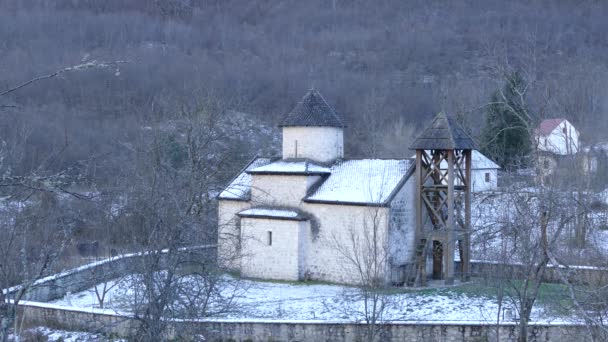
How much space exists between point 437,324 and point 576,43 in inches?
2800

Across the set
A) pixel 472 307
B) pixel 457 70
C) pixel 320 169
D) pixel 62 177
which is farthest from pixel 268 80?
pixel 62 177

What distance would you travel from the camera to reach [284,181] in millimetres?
25984

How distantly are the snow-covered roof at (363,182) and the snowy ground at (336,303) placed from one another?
9.19 feet

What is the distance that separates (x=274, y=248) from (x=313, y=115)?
4.99 metres

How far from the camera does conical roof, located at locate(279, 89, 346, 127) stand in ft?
88.4

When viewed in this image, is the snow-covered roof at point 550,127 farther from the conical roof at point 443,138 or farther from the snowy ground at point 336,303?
the snowy ground at point 336,303

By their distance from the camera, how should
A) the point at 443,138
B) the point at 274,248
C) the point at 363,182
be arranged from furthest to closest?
the point at 274,248 → the point at 363,182 → the point at 443,138

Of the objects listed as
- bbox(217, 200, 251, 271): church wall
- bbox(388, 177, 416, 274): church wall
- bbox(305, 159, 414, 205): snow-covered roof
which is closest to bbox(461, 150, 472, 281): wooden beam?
bbox(388, 177, 416, 274): church wall

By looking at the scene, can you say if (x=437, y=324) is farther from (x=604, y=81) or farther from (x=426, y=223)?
(x=604, y=81)

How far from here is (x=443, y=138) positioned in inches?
956

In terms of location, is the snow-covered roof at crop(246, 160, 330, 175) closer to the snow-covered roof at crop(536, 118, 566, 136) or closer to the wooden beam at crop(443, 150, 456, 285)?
the wooden beam at crop(443, 150, 456, 285)

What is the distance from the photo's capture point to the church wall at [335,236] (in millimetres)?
24031

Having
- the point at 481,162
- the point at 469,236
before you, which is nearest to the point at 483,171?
the point at 481,162

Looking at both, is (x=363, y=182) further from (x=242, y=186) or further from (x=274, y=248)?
(x=242, y=186)
